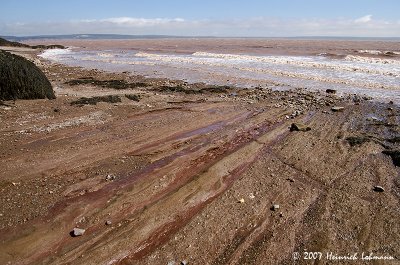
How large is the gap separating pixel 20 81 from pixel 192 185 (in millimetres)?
11732

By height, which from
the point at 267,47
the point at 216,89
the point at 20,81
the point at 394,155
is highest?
the point at 267,47

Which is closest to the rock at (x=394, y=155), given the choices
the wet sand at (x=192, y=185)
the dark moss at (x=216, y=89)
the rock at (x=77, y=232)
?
the wet sand at (x=192, y=185)

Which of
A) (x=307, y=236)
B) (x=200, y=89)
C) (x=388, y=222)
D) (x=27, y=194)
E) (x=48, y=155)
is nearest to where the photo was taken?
(x=307, y=236)

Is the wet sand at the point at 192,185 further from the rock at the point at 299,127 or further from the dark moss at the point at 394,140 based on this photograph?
the rock at the point at 299,127

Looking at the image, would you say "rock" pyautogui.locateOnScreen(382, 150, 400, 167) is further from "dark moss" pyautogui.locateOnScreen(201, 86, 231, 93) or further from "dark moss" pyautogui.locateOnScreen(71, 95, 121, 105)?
"dark moss" pyautogui.locateOnScreen(71, 95, 121, 105)

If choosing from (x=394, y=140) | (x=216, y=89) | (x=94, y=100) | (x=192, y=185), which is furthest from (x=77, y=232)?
(x=216, y=89)

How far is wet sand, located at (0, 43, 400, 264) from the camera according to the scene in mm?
6016

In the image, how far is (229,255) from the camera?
582cm

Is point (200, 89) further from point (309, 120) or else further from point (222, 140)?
point (222, 140)

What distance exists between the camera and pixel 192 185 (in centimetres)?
824

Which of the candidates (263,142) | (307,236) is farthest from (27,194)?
(263,142)

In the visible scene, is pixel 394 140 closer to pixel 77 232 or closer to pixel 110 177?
pixel 110 177

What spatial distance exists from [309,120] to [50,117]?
10.4 meters

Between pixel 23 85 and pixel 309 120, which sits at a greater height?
pixel 23 85
